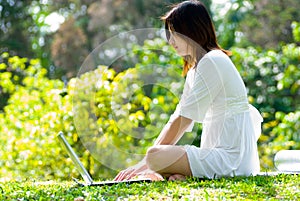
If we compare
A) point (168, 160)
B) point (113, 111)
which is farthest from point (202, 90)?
point (113, 111)

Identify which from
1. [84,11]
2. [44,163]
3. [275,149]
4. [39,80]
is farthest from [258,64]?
[84,11]

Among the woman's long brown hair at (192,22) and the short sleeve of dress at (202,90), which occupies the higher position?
the woman's long brown hair at (192,22)

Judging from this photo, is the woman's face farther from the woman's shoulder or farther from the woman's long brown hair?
the woman's shoulder

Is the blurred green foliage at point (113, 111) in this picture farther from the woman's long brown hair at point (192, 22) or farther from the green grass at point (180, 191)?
the green grass at point (180, 191)

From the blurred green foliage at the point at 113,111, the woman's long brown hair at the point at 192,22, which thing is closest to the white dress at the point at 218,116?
the woman's long brown hair at the point at 192,22

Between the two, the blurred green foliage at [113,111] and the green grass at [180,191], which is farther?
the blurred green foliage at [113,111]

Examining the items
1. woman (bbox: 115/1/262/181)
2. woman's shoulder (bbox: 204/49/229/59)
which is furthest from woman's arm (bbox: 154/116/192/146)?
woman's shoulder (bbox: 204/49/229/59)

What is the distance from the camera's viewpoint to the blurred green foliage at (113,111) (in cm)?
424

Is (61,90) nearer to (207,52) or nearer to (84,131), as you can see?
(84,131)

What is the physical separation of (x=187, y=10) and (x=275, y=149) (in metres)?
3.43

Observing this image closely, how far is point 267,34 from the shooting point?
14320mm

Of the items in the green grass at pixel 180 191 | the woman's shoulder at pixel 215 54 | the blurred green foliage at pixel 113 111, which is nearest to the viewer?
the green grass at pixel 180 191

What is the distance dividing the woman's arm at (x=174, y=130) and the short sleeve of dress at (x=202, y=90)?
4 centimetres

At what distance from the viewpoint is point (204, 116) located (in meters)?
3.59
